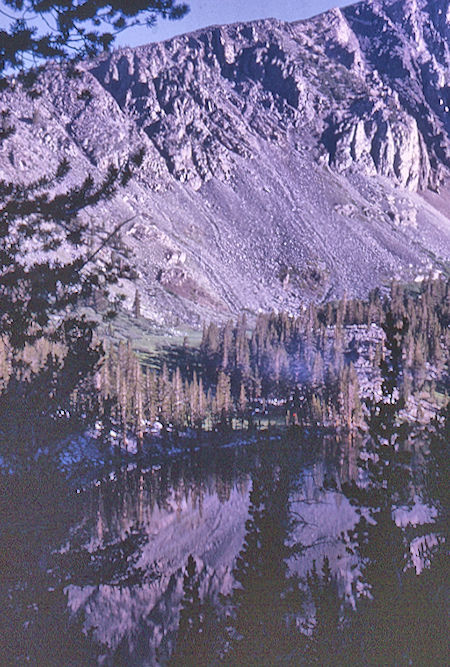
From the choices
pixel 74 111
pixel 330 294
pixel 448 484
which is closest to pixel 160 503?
pixel 448 484

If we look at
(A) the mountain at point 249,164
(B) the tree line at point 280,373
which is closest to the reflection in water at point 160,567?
(B) the tree line at point 280,373

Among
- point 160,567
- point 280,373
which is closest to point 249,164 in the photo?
point 280,373

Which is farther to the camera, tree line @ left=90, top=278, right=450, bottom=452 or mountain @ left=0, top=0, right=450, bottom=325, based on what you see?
mountain @ left=0, top=0, right=450, bottom=325

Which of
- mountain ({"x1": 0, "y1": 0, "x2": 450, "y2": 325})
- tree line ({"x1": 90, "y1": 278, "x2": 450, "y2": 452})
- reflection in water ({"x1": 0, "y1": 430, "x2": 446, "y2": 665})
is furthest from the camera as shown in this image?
mountain ({"x1": 0, "y1": 0, "x2": 450, "y2": 325})

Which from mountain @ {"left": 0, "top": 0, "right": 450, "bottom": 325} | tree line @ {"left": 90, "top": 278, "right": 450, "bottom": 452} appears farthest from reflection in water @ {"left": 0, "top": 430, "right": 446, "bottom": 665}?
mountain @ {"left": 0, "top": 0, "right": 450, "bottom": 325}

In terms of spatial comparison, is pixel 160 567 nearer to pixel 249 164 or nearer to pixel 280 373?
pixel 280 373

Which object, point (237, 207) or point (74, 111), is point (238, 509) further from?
point (74, 111)

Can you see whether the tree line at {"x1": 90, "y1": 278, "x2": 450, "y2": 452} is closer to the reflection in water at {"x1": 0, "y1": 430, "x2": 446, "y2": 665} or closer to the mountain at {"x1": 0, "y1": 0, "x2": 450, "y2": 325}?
the reflection in water at {"x1": 0, "y1": 430, "x2": 446, "y2": 665}
